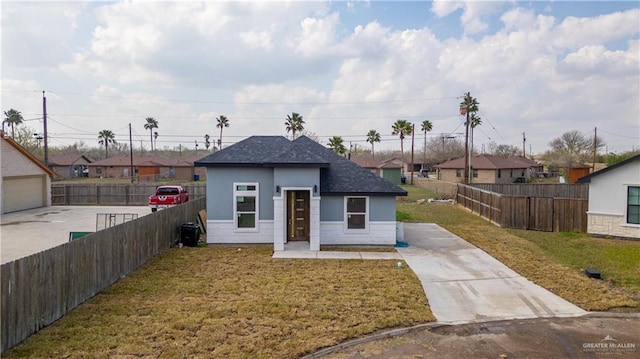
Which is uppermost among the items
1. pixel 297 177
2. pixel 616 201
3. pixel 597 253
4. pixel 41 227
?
pixel 297 177

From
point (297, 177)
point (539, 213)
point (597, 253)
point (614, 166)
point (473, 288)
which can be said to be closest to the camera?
point (473, 288)

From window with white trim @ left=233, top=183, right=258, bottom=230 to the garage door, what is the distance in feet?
62.8

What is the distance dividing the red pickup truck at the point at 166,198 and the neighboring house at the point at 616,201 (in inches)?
924

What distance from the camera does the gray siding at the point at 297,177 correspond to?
15047 millimetres

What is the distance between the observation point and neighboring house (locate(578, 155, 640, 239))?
17.3 meters

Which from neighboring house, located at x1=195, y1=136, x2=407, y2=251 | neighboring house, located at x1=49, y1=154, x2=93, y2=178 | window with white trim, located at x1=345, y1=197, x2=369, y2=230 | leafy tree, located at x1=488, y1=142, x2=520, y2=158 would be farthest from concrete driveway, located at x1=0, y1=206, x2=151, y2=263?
leafy tree, located at x1=488, y1=142, x2=520, y2=158

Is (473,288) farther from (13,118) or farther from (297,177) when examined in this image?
(13,118)

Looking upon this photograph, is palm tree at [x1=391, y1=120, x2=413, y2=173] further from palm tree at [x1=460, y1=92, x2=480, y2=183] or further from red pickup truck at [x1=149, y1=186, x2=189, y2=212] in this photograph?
red pickup truck at [x1=149, y1=186, x2=189, y2=212]

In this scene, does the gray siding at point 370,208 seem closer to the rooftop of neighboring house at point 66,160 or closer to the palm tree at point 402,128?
the palm tree at point 402,128

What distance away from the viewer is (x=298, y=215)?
16.2 meters

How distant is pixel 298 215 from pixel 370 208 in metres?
2.82

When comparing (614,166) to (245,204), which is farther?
(614,166)

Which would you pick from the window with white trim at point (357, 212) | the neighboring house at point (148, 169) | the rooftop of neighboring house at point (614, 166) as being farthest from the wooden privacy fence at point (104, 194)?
the rooftop of neighboring house at point (614, 166)

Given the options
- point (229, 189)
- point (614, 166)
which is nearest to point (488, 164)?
point (614, 166)
